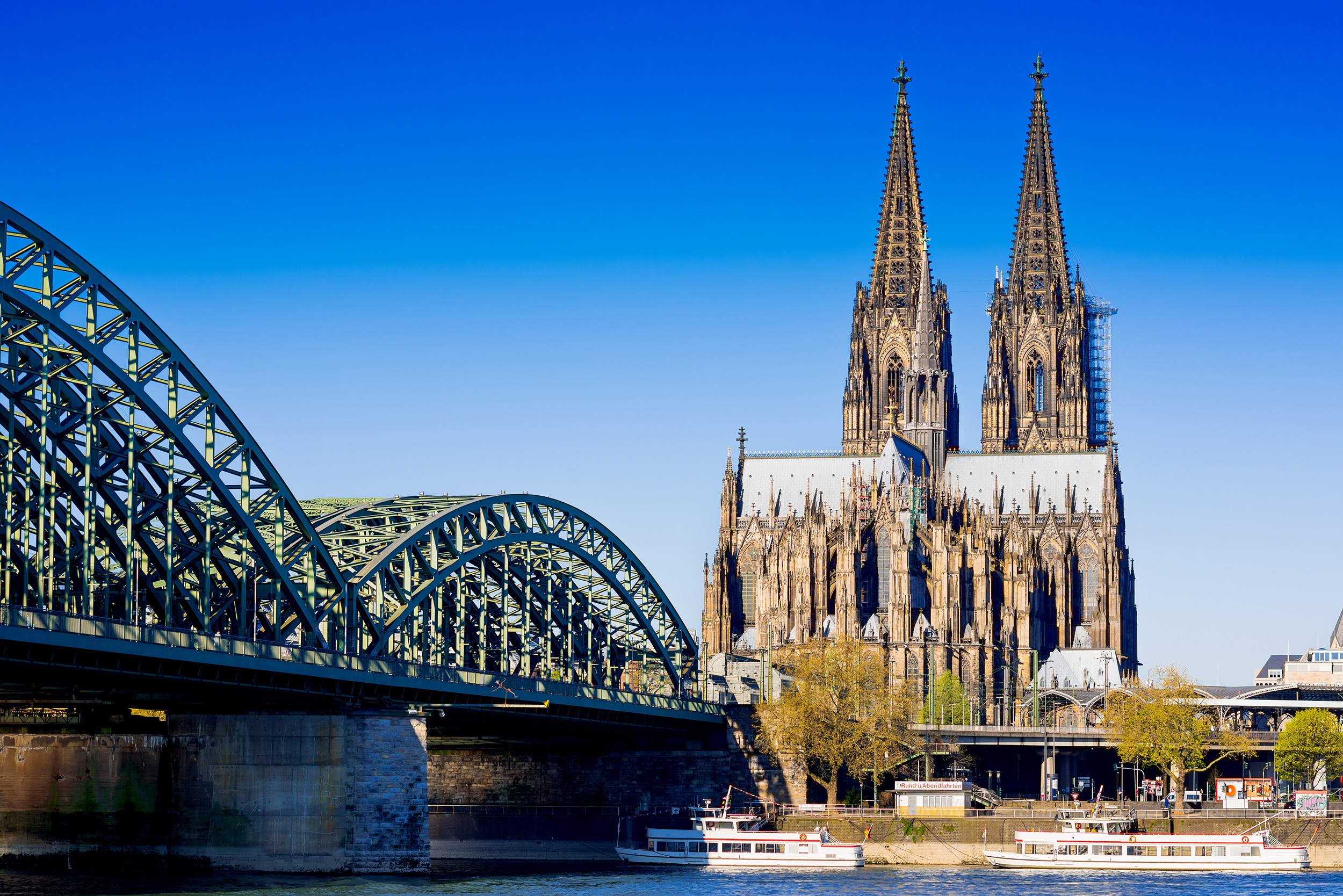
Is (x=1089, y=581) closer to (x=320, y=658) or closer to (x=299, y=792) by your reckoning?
(x=299, y=792)

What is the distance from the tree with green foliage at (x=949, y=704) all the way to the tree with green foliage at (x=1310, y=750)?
26.9m

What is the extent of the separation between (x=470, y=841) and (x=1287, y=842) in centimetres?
3834

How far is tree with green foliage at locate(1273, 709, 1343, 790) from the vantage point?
114 meters

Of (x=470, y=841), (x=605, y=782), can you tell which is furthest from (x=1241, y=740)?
(x=470, y=841)

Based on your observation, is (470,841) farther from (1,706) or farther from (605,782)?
(1,706)

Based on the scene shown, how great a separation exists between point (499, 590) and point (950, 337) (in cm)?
10144

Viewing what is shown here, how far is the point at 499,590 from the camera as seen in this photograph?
3735 inches

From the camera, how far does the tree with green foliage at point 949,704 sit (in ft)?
466

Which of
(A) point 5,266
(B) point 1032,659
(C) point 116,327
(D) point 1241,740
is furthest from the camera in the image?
(B) point 1032,659

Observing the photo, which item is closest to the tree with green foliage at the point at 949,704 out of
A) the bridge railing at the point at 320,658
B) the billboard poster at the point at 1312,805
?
the bridge railing at the point at 320,658

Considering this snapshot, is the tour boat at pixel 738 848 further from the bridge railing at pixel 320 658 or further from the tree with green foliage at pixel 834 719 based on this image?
the tree with green foliage at pixel 834 719

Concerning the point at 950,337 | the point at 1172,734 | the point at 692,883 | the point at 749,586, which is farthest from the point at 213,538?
the point at 950,337

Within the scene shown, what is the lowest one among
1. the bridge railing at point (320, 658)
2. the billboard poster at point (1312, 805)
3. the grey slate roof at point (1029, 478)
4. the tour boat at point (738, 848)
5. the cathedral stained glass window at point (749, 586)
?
the tour boat at point (738, 848)

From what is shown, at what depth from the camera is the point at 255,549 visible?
71.7 meters
